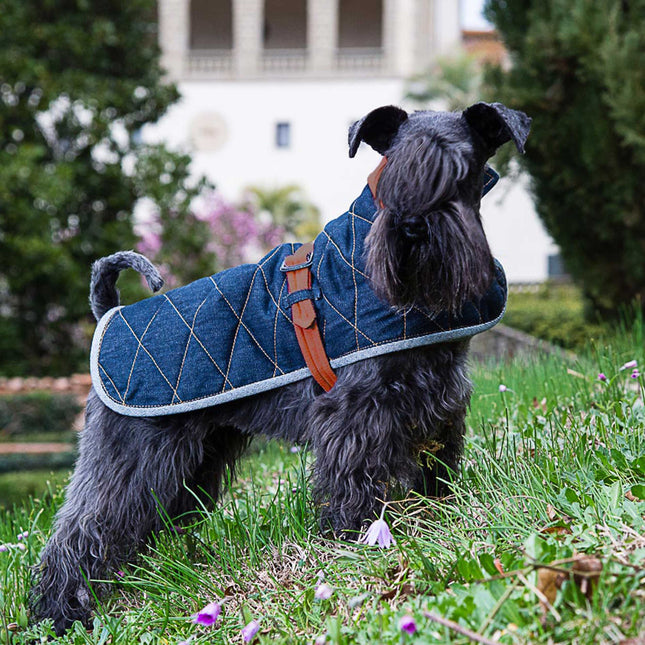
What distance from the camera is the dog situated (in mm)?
2277

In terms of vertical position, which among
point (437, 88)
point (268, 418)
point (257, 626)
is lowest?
point (257, 626)

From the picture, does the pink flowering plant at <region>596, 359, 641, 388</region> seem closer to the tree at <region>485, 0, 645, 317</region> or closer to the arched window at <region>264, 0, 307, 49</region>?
the tree at <region>485, 0, 645, 317</region>

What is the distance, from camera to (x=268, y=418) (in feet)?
8.96

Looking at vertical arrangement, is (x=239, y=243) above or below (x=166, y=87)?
below

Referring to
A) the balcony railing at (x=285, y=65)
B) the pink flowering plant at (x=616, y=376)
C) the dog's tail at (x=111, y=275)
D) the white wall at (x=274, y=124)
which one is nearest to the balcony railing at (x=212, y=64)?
the balcony railing at (x=285, y=65)

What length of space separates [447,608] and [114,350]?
1650mm

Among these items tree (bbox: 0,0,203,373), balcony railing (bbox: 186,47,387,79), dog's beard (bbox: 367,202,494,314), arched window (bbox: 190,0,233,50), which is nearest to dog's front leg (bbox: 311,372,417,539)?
dog's beard (bbox: 367,202,494,314)

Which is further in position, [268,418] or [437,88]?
[437,88]

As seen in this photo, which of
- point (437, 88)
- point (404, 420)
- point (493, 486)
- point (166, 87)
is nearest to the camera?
point (404, 420)

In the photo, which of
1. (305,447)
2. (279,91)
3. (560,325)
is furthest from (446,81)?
(305,447)

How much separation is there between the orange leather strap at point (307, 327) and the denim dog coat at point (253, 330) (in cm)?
3

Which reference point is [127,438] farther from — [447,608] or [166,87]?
[166,87]

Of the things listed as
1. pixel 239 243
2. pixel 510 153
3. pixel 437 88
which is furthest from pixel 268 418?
pixel 437 88

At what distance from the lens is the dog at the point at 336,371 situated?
2277 millimetres
